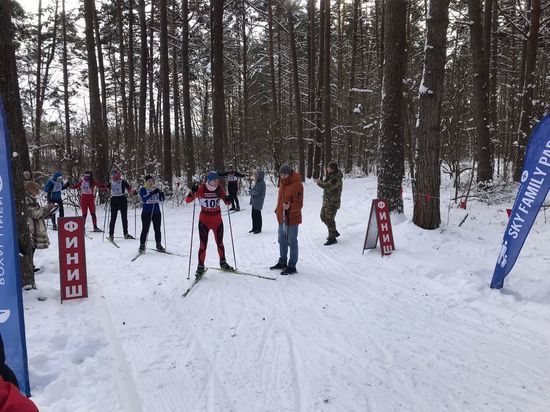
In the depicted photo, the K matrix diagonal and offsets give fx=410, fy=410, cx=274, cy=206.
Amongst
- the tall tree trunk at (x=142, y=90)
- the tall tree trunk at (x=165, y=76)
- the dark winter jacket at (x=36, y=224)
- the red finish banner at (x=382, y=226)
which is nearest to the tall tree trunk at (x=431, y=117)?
the red finish banner at (x=382, y=226)

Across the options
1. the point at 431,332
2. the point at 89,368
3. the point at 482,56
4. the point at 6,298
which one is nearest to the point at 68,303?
the point at 89,368

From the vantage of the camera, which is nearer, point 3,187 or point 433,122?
point 3,187

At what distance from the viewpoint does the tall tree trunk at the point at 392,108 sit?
9719 mm

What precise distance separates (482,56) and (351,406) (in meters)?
12.7

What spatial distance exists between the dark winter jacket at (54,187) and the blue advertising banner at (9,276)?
10.6 meters

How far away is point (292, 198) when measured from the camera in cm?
757

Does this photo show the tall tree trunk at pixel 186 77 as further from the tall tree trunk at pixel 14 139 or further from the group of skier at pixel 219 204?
the tall tree trunk at pixel 14 139

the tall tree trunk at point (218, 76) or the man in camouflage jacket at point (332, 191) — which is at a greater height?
the tall tree trunk at point (218, 76)

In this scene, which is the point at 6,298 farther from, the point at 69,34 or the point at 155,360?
the point at 69,34

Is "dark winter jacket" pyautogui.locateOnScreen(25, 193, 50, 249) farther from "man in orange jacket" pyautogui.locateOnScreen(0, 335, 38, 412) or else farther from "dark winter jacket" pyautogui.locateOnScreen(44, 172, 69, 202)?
"dark winter jacket" pyautogui.locateOnScreen(44, 172, 69, 202)

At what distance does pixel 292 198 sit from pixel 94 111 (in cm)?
1268

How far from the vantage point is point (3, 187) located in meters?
3.31

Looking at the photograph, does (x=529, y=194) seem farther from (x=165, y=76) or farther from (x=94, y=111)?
(x=165, y=76)

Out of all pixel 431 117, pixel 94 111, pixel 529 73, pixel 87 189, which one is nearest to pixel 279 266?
pixel 431 117
